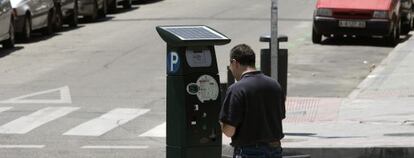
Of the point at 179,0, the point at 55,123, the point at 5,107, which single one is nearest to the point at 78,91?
the point at 5,107

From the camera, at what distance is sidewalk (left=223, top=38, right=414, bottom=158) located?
11.3m

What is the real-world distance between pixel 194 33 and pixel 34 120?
6.74 meters

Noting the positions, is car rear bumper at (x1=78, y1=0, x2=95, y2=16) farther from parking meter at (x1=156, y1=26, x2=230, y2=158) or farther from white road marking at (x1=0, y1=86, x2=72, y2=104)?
parking meter at (x1=156, y1=26, x2=230, y2=158)

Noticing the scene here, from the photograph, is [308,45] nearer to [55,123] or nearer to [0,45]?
[0,45]

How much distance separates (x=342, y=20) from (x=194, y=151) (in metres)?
17.3

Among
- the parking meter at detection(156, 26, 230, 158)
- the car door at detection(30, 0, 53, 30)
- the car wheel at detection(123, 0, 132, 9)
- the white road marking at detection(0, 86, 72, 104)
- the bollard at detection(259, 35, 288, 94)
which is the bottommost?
the car wheel at detection(123, 0, 132, 9)

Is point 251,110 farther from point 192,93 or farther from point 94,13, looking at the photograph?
point 94,13

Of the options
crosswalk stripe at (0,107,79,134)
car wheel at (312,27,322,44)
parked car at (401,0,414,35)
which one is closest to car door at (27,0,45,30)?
car wheel at (312,27,322,44)

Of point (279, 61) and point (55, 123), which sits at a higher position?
point (279, 61)

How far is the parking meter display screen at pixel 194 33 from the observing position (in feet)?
27.5

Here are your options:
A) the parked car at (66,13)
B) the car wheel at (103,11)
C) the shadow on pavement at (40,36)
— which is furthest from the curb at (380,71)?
the car wheel at (103,11)

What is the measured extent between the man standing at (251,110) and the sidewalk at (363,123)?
4.22 metres

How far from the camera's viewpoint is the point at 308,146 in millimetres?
11570

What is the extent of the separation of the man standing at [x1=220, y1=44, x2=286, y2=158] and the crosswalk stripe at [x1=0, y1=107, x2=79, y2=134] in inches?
277
